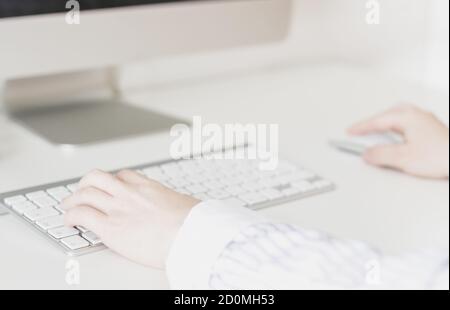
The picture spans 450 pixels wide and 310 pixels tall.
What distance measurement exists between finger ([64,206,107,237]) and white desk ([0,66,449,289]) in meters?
0.02

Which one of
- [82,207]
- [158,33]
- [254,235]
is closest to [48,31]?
[158,33]

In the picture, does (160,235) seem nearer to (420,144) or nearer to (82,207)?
(82,207)

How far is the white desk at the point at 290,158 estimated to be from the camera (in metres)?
0.63

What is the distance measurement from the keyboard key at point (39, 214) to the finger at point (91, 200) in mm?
12

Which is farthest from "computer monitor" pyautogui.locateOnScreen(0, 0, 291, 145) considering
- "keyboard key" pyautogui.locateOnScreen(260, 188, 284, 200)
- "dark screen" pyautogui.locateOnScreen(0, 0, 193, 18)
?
"keyboard key" pyautogui.locateOnScreen(260, 188, 284, 200)

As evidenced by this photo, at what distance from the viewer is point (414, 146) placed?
88 cm

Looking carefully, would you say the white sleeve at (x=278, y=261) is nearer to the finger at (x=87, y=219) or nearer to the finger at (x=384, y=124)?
the finger at (x=87, y=219)

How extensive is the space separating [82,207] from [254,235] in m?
0.16

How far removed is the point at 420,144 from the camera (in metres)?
0.88

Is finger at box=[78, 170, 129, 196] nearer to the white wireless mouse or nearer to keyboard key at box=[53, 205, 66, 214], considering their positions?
keyboard key at box=[53, 205, 66, 214]

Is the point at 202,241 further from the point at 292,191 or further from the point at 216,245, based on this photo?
the point at 292,191

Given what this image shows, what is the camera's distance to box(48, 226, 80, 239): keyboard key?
0.65 meters
